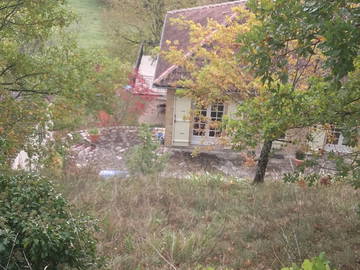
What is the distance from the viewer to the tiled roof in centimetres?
1500

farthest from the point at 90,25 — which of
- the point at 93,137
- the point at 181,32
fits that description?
the point at 93,137

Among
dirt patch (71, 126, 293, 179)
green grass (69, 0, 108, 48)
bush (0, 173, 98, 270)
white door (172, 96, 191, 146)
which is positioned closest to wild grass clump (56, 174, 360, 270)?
bush (0, 173, 98, 270)

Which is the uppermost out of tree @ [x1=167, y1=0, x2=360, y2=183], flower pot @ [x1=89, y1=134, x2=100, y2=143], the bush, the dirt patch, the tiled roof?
the tiled roof

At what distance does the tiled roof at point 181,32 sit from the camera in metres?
15.0

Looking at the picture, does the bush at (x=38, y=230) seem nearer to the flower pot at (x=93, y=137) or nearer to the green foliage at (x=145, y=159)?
the green foliage at (x=145, y=159)

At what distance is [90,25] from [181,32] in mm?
25487

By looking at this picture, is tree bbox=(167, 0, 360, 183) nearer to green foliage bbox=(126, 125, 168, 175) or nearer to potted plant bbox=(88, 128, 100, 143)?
green foliage bbox=(126, 125, 168, 175)

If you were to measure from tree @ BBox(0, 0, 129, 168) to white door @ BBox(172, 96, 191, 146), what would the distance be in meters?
7.41

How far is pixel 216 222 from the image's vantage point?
667 centimetres

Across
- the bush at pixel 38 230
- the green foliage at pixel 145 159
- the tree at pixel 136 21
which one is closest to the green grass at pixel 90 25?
the tree at pixel 136 21

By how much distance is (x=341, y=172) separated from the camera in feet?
17.4

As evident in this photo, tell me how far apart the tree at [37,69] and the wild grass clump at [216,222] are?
67.9 inches

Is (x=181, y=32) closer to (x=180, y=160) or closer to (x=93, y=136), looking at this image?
(x=93, y=136)

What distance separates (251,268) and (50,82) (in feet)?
17.3
